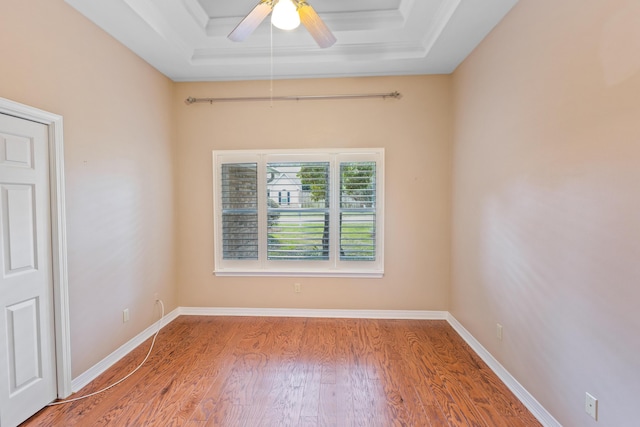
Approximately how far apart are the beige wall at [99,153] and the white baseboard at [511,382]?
338 centimetres

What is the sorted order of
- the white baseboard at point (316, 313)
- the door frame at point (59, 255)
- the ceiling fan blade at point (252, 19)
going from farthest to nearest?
the white baseboard at point (316, 313) < the door frame at point (59, 255) < the ceiling fan blade at point (252, 19)

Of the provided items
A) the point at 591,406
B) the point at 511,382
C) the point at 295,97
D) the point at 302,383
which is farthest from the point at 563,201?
the point at 295,97

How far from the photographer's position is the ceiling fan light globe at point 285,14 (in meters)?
1.73

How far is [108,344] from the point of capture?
8.13 ft

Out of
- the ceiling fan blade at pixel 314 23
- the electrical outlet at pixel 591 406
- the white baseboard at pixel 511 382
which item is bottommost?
the white baseboard at pixel 511 382

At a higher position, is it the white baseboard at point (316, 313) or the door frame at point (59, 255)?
the door frame at point (59, 255)

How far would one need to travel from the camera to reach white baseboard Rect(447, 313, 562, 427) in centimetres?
182

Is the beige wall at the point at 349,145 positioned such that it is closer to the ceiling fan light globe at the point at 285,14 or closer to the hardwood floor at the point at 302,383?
the hardwood floor at the point at 302,383

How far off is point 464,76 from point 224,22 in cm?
254

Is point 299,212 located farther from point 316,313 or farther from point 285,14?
point 285,14

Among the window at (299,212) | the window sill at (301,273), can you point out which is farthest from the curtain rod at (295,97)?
the window sill at (301,273)

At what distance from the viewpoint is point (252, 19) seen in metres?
1.92

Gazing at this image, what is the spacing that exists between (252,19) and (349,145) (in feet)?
5.72

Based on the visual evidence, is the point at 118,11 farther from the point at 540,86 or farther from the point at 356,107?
the point at 540,86
